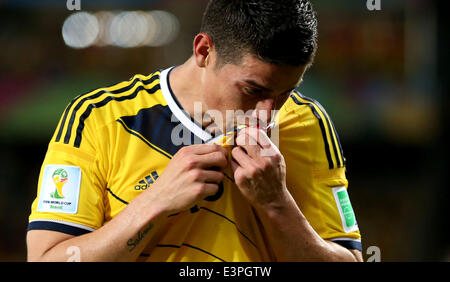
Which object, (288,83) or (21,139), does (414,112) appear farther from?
(288,83)

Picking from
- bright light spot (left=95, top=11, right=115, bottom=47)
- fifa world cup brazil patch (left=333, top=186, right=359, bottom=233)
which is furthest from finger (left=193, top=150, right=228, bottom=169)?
bright light spot (left=95, top=11, right=115, bottom=47)

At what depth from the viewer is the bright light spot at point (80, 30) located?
659 cm

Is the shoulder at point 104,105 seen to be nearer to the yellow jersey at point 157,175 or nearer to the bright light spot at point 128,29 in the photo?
the yellow jersey at point 157,175

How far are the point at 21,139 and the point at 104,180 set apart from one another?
551 centimetres

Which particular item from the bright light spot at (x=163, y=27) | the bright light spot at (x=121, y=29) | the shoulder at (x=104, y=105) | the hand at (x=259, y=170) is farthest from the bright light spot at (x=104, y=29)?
the hand at (x=259, y=170)

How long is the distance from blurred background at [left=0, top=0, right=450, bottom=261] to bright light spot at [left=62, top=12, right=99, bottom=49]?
0.04 ft

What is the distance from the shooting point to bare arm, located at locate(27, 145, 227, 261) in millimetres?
1520

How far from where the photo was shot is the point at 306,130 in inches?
72.7

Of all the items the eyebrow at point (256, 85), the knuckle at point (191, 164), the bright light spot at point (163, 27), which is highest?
the bright light spot at point (163, 27)

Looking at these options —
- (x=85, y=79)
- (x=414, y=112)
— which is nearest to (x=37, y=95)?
(x=85, y=79)

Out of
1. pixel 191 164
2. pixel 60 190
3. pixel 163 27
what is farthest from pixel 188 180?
pixel 163 27

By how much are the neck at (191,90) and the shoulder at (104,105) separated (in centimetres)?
6

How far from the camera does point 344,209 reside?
1.82m

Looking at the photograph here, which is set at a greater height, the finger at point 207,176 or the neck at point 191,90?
the neck at point 191,90
